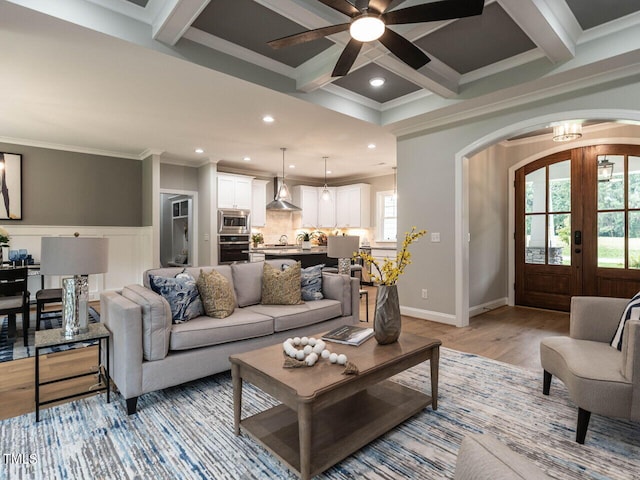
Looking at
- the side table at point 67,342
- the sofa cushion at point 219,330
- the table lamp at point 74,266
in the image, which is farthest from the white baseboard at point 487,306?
the table lamp at point 74,266

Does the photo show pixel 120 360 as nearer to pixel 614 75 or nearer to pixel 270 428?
pixel 270 428

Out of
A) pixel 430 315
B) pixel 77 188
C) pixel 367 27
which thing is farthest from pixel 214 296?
pixel 77 188

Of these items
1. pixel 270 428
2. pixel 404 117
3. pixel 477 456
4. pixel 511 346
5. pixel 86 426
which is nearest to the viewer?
pixel 477 456

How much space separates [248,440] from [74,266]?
1614 millimetres

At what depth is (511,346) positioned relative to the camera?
12.1 feet

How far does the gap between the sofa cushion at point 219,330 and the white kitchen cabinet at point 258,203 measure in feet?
16.8

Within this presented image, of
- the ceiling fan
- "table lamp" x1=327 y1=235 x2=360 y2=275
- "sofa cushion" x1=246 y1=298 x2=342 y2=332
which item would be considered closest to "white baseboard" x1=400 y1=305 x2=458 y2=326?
"table lamp" x1=327 y1=235 x2=360 y2=275

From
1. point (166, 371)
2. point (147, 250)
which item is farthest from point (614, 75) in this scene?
point (147, 250)

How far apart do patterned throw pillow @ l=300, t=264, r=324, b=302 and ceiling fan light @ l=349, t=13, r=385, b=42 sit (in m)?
2.19

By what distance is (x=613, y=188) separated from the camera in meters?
4.73

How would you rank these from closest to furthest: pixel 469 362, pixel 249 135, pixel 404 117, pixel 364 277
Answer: pixel 469 362 → pixel 404 117 → pixel 249 135 → pixel 364 277

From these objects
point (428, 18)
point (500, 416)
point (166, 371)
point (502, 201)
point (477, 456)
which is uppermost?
point (428, 18)

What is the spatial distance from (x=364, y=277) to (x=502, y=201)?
3465 mm

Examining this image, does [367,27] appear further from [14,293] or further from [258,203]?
[258,203]
